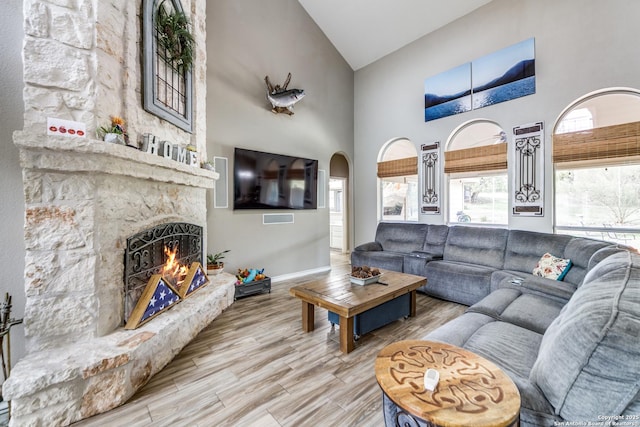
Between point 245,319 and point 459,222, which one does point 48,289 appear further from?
point 459,222

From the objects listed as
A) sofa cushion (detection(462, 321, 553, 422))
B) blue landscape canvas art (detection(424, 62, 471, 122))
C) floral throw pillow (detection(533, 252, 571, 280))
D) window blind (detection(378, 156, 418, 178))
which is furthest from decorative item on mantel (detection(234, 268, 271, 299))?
blue landscape canvas art (detection(424, 62, 471, 122))

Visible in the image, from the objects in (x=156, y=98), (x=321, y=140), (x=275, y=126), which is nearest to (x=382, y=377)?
(x=156, y=98)

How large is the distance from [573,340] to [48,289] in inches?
110

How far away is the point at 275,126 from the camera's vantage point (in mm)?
4570

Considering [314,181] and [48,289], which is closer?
[48,289]

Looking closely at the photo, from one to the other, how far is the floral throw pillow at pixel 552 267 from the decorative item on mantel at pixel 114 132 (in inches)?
167

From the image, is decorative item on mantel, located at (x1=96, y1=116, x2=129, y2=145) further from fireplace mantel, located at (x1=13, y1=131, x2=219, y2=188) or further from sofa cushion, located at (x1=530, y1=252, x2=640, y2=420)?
sofa cushion, located at (x1=530, y1=252, x2=640, y2=420)

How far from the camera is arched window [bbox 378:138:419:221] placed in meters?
5.18

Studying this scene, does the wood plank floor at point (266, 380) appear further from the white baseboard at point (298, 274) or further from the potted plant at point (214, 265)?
the white baseboard at point (298, 274)

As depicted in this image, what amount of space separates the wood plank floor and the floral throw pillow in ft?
4.04

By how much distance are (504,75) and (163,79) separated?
4.52 m

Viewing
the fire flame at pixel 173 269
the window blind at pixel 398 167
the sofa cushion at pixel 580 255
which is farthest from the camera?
the window blind at pixel 398 167

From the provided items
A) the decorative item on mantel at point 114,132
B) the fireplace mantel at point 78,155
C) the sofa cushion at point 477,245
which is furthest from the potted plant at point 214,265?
the sofa cushion at point 477,245

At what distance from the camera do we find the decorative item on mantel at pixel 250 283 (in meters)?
3.71
